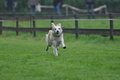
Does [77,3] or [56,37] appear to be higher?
[77,3]

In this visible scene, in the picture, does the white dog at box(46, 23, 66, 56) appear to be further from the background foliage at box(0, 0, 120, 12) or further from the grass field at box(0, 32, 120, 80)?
the background foliage at box(0, 0, 120, 12)

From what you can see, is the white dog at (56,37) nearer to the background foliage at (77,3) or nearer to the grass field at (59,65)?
the grass field at (59,65)

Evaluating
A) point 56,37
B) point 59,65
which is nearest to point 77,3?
point 56,37

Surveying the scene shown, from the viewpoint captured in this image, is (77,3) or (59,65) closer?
(59,65)

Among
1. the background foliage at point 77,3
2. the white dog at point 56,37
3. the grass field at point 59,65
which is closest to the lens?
the grass field at point 59,65

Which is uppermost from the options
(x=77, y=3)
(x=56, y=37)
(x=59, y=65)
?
(x=77, y=3)

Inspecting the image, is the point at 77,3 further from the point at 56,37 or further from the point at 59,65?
the point at 59,65

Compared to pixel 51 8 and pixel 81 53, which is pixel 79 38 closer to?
pixel 81 53

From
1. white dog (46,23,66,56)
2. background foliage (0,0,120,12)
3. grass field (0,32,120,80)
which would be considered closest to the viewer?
grass field (0,32,120,80)

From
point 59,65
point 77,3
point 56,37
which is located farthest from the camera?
point 77,3

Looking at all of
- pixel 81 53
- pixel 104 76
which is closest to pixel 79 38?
pixel 81 53

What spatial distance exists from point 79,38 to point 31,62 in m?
10.1

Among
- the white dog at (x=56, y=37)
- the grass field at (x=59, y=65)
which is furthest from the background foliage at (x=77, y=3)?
the grass field at (x=59, y=65)

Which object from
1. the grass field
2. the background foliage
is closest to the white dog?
the grass field
